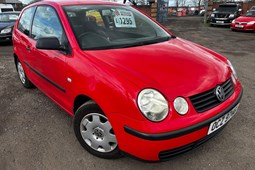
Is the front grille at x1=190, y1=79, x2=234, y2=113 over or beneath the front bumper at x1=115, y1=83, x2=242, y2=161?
over

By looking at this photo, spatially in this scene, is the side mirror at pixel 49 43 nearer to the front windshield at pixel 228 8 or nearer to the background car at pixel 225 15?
the background car at pixel 225 15

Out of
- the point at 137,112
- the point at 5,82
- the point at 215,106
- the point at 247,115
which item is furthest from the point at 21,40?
the point at 247,115

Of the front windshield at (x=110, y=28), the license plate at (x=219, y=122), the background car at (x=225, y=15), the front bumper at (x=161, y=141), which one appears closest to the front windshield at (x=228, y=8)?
the background car at (x=225, y=15)

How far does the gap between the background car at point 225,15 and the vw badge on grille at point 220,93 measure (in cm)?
1438

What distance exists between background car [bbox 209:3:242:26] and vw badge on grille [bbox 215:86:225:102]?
1438cm

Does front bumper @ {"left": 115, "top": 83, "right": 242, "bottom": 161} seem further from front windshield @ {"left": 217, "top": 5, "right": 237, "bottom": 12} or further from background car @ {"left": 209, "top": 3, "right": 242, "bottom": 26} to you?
front windshield @ {"left": 217, "top": 5, "right": 237, "bottom": 12}

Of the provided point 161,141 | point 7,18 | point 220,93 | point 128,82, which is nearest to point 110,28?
point 128,82

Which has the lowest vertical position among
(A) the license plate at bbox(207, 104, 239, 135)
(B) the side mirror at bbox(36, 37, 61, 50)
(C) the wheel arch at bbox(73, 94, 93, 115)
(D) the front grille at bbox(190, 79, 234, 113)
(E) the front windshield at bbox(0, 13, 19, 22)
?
(A) the license plate at bbox(207, 104, 239, 135)

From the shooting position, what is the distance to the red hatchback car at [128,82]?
6.37 ft

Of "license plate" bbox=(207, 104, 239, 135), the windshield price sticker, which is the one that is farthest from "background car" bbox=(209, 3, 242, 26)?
"license plate" bbox=(207, 104, 239, 135)

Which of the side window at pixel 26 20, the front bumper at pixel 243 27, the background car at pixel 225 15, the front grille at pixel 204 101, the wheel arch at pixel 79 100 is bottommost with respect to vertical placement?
the front bumper at pixel 243 27

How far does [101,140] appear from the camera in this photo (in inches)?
94.0

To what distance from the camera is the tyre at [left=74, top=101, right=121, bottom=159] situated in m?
2.28

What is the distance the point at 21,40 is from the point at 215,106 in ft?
10.3
